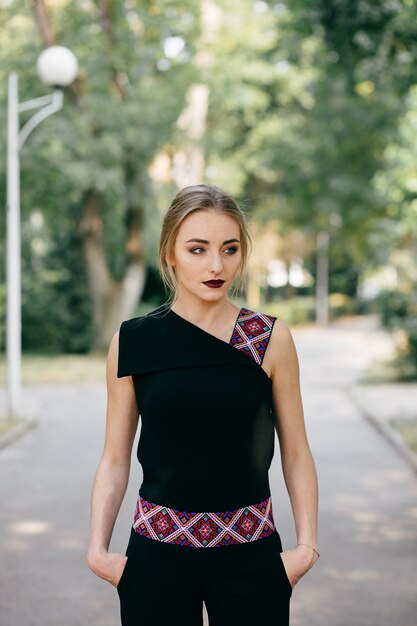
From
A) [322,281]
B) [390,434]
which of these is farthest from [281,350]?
[322,281]

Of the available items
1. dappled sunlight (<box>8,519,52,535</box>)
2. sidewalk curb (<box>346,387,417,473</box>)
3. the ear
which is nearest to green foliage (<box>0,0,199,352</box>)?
sidewalk curb (<box>346,387,417,473</box>)

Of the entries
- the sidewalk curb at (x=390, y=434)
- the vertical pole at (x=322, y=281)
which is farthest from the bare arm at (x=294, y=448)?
the vertical pole at (x=322, y=281)

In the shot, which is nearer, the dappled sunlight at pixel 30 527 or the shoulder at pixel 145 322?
the shoulder at pixel 145 322

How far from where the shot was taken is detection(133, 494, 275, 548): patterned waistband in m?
2.13

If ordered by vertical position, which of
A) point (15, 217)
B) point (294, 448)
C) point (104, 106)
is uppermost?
point (104, 106)

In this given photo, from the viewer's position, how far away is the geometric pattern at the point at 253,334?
86.4 inches

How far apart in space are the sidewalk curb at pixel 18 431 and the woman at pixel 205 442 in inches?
354

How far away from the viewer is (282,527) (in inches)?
270

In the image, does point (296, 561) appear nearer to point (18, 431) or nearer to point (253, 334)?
point (253, 334)

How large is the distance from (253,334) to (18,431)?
10092mm

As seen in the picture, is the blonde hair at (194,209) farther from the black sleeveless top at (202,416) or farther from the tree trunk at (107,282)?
the tree trunk at (107,282)

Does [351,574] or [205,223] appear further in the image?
[351,574]

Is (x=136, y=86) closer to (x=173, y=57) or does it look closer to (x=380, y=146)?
(x=173, y=57)

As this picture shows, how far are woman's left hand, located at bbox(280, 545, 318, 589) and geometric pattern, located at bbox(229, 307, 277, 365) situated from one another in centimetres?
47
